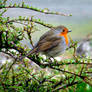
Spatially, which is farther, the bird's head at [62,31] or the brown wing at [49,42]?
the bird's head at [62,31]

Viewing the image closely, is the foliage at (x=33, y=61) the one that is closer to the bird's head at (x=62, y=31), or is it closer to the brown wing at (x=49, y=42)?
the brown wing at (x=49, y=42)

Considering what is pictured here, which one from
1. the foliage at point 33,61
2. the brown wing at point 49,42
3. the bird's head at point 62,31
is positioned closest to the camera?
the foliage at point 33,61

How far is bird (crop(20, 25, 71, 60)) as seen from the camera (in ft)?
9.15

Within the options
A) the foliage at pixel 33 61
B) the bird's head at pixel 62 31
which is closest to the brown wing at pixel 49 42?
the bird's head at pixel 62 31

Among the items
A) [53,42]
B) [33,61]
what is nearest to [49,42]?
[53,42]

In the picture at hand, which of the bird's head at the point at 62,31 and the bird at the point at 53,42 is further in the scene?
the bird's head at the point at 62,31

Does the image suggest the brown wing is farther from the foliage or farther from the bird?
the foliage

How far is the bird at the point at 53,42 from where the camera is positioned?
2.79 meters

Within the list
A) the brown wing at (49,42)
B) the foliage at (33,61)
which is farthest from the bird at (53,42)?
the foliage at (33,61)

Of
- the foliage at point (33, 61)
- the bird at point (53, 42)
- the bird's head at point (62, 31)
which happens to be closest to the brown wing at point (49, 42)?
the bird at point (53, 42)

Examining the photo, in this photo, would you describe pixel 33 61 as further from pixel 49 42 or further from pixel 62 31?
pixel 62 31

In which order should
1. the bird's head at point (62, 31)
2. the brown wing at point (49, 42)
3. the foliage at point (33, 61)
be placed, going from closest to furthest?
1. the foliage at point (33, 61)
2. the brown wing at point (49, 42)
3. the bird's head at point (62, 31)

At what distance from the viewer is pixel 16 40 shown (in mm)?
1907

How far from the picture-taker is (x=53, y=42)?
294cm
